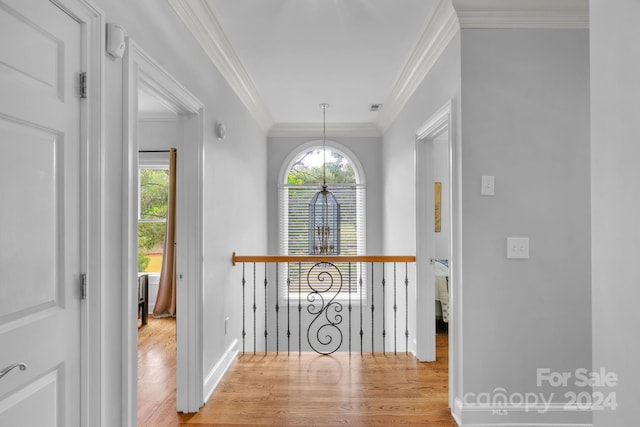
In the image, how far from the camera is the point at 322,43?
9.51 feet

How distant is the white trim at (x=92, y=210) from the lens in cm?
139

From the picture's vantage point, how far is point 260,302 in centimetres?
501

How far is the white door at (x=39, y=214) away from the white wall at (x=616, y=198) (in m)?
1.66

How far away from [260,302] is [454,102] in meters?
3.57

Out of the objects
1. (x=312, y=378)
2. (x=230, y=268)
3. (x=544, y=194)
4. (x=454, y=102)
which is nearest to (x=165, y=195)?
(x=230, y=268)

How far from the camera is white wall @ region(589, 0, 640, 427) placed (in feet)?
3.22

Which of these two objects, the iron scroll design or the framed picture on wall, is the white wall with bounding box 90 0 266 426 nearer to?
the iron scroll design

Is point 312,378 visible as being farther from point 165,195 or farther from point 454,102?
point 165,195

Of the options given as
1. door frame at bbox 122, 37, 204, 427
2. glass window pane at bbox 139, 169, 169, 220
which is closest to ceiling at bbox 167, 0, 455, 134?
door frame at bbox 122, 37, 204, 427

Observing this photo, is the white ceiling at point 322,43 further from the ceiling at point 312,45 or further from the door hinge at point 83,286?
the door hinge at point 83,286

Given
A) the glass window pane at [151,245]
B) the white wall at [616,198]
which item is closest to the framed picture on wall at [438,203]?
the glass window pane at [151,245]

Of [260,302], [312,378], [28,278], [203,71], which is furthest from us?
[260,302]

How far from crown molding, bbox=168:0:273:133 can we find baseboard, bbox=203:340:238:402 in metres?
2.23

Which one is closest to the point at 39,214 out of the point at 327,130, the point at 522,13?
the point at 522,13
